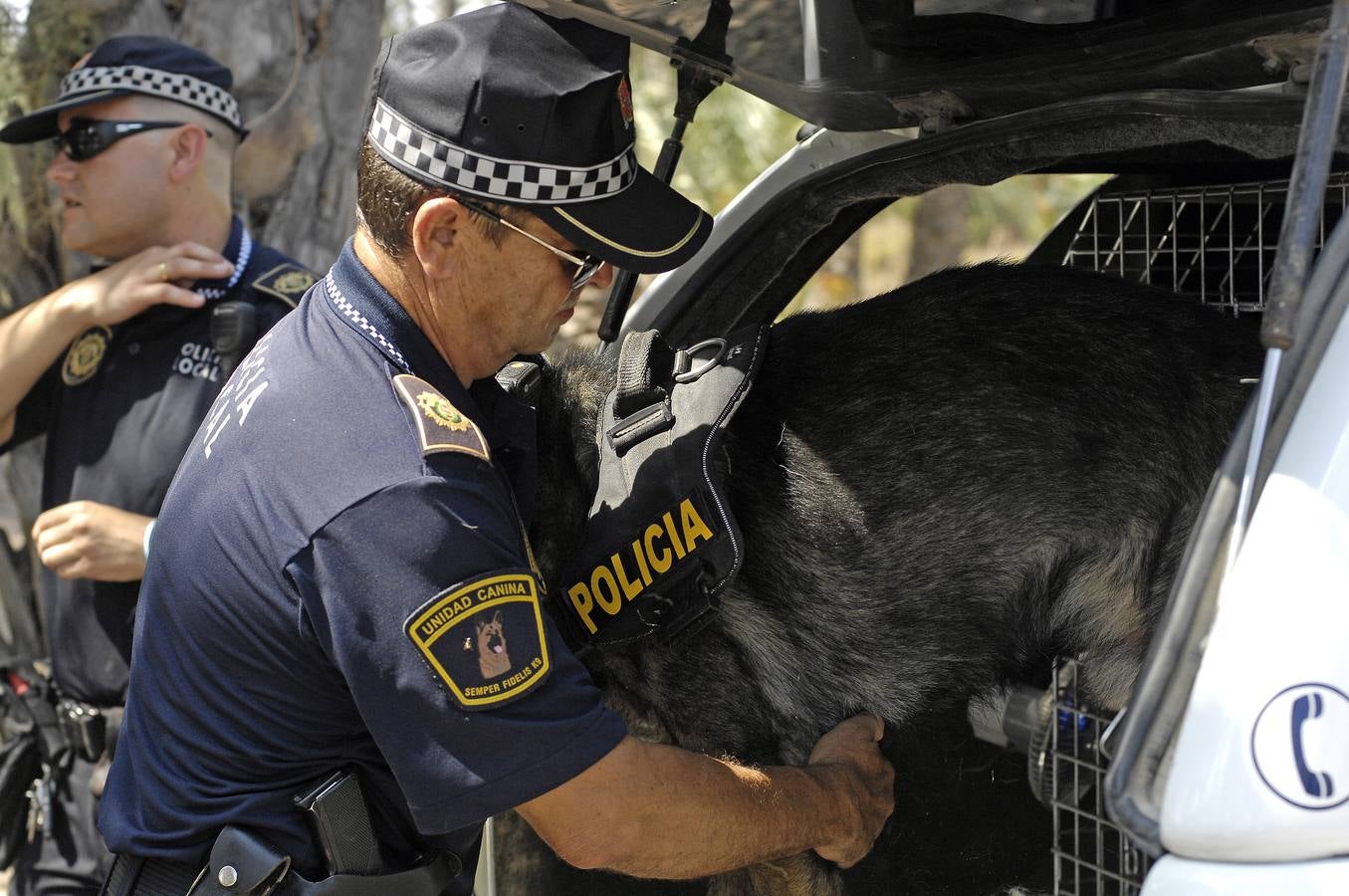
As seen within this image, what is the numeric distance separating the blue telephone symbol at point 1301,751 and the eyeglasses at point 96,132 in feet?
9.24

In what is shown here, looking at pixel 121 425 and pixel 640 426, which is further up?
pixel 640 426

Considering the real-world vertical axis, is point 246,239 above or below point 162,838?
above

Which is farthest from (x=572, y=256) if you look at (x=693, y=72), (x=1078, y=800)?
(x=1078, y=800)

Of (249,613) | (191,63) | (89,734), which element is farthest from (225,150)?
(249,613)

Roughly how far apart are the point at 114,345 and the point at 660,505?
169 cm

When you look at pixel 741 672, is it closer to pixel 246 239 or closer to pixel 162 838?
pixel 162 838

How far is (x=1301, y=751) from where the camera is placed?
3.89ft

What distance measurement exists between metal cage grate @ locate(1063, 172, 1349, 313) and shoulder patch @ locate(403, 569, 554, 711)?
1468 mm

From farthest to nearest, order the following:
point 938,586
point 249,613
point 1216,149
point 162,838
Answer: point 1216,149
point 938,586
point 162,838
point 249,613

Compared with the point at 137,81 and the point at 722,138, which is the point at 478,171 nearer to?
the point at 137,81

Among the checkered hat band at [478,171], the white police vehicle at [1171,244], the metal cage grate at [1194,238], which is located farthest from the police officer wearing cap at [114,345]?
the metal cage grate at [1194,238]

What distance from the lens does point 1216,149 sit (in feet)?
7.93

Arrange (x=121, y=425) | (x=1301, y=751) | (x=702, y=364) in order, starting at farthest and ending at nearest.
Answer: (x=121, y=425)
(x=702, y=364)
(x=1301, y=751)

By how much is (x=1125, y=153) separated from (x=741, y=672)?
1208 mm
